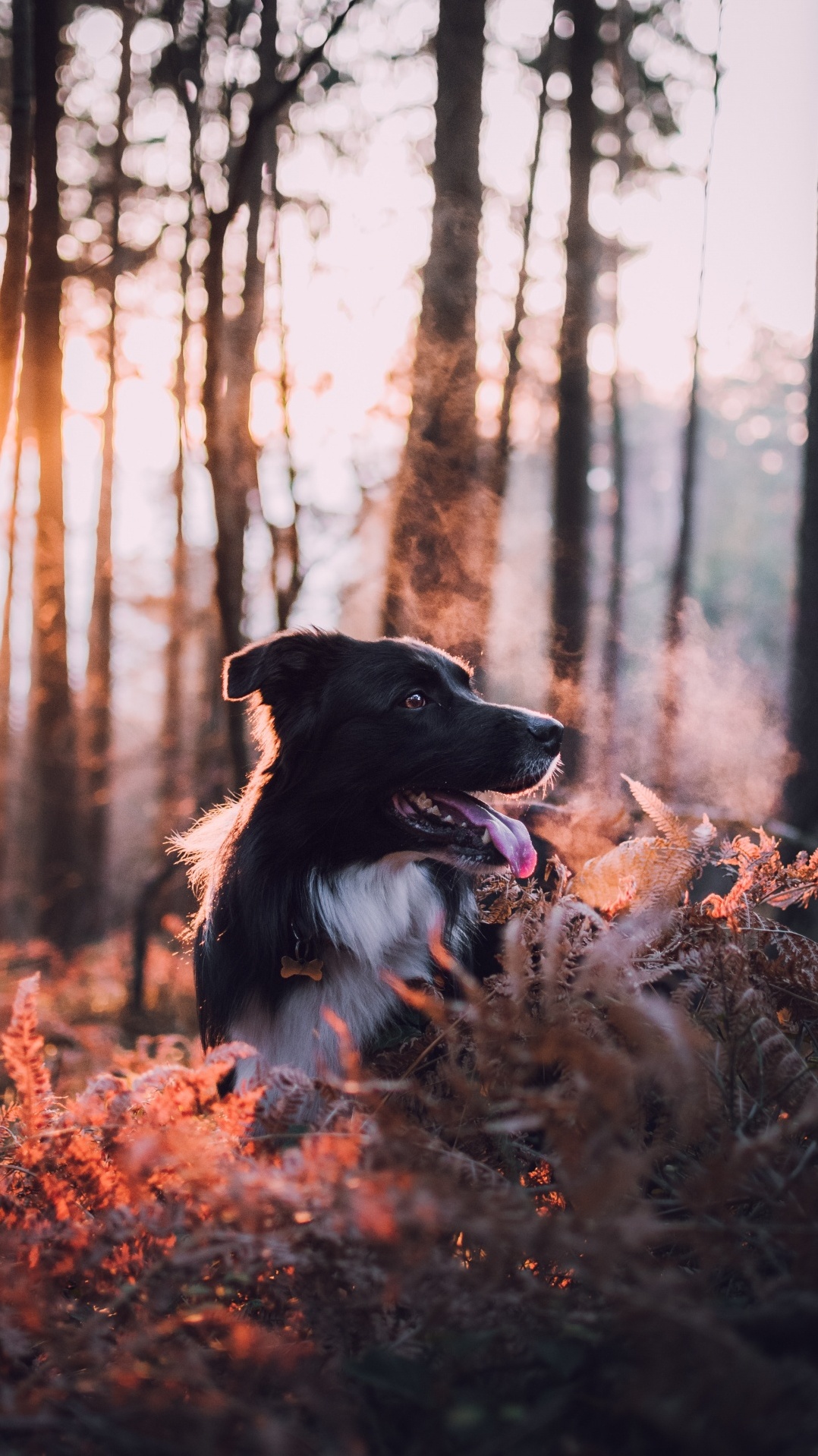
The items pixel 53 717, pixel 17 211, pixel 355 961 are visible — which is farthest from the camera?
pixel 53 717

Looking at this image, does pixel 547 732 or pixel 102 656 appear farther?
pixel 102 656

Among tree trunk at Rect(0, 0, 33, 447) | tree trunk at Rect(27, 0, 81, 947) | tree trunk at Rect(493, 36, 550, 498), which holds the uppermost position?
tree trunk at Rect(493, 36, 550, 498)

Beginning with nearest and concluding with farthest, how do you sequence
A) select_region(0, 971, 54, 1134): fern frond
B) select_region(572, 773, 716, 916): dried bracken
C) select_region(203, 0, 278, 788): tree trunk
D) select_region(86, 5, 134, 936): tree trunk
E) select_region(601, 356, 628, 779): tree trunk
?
select_region(0, 971, 54, 1134): fern frond → select_region(572, 773, 716, 916): dried bracken → select_region(203, 0, 278, 788): tree trunk → select_region(601, 356, 628, 779): tree trunk → select_region(86, 5, 134, 936): tree trunk

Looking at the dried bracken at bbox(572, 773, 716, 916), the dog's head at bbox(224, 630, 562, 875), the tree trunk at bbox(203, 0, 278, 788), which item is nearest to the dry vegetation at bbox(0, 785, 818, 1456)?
the dried bracken at bbox(572, 773, 716, 916)

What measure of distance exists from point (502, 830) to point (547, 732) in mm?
464

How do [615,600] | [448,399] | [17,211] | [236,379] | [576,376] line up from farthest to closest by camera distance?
[615,600] → [576,376] → [236,379] → [448,399] → [17,211]

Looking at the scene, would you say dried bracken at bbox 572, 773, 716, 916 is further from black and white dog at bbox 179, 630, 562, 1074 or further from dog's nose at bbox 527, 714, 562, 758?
dog's nose at bbox 527, 714, 562, 758

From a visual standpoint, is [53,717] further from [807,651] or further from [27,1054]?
[27,1054]

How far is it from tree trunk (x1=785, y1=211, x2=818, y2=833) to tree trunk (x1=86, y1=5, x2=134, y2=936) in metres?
9.47

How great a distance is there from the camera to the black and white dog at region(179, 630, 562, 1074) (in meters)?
3.38

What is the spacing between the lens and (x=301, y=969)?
3291mm

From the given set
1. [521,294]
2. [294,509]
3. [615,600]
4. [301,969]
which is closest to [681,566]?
[615,600]

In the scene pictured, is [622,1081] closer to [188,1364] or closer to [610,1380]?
[610,1380]

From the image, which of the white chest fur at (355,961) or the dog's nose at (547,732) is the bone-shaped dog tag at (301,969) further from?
the dog's nose at (547,732)
